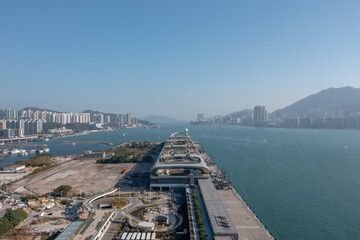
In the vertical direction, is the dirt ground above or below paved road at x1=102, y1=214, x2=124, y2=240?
below

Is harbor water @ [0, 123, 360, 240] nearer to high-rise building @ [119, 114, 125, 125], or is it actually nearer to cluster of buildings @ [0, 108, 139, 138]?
cluster of buildings @ [0, 108, 139, 138]

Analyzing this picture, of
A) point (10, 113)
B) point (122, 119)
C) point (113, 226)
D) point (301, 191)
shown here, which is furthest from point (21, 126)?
point (301, 191)

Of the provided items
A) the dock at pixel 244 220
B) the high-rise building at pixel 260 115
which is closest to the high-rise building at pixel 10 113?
the dock at pixel 244 220

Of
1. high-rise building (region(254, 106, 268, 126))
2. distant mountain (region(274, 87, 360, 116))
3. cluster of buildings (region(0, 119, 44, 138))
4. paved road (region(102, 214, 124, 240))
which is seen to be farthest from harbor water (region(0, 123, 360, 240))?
distant mountain (region(274, 87, 360, 116))

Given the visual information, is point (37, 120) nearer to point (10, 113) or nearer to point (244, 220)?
point (10, 113)

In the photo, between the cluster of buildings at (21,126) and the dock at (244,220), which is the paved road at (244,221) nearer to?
the dock at (244,220)

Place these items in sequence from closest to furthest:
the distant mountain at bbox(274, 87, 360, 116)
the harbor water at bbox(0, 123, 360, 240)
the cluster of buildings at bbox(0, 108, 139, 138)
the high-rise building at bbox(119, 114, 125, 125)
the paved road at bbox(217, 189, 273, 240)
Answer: the paved road at bbox(217, 189, 273, 240) → the harbor water at bbox(0, 123, 360, 240) → the cluster of buildings at bbox(0, 108, 139, 138) → the high-rise building at bbox(119, 114, 125, 125) → the distant mountain at bbox(274, 87, 360, 116)
